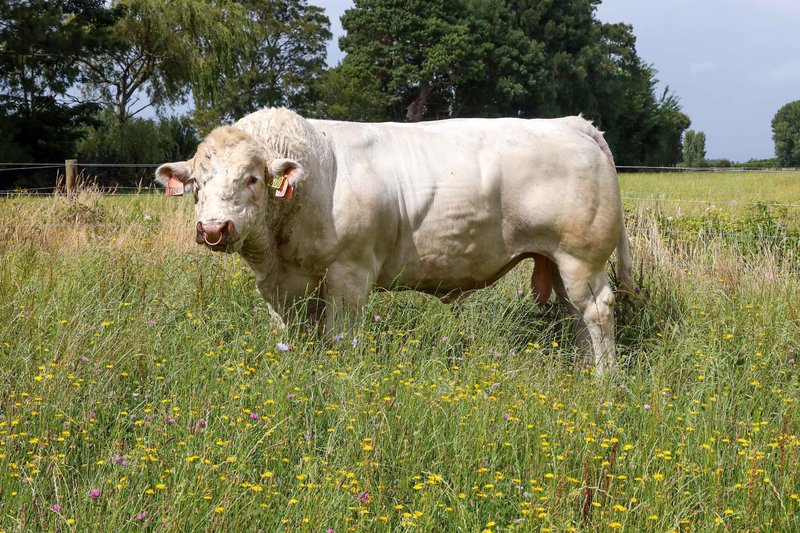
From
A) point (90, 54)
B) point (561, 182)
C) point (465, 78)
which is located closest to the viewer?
point (561, 182)

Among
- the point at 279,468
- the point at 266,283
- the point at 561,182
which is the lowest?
the point at 279,468

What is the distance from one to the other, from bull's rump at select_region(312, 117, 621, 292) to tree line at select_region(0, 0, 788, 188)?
83.3ft

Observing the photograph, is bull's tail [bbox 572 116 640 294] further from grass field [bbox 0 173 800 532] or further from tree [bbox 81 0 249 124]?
tree [bbox 81 0 249 124]

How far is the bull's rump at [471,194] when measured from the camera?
5.83m

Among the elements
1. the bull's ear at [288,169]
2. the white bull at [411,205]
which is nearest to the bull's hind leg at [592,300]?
the white bull at [411,205]

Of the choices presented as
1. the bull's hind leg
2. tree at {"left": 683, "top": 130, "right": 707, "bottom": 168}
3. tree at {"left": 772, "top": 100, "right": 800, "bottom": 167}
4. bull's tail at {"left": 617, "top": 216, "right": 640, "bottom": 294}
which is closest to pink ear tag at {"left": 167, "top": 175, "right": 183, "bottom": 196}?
the bull's hind leg

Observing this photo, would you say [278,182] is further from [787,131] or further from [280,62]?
[787,131]

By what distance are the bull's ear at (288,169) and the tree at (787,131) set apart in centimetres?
14700

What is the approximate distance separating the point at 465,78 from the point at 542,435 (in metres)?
48.4

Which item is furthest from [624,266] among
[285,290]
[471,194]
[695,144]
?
[695,144]

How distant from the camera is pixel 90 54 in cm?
3238

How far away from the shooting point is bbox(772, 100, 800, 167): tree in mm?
141500

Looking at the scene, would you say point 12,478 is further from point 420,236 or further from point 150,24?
point 150,24

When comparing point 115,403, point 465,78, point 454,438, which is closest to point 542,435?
point 454,438
